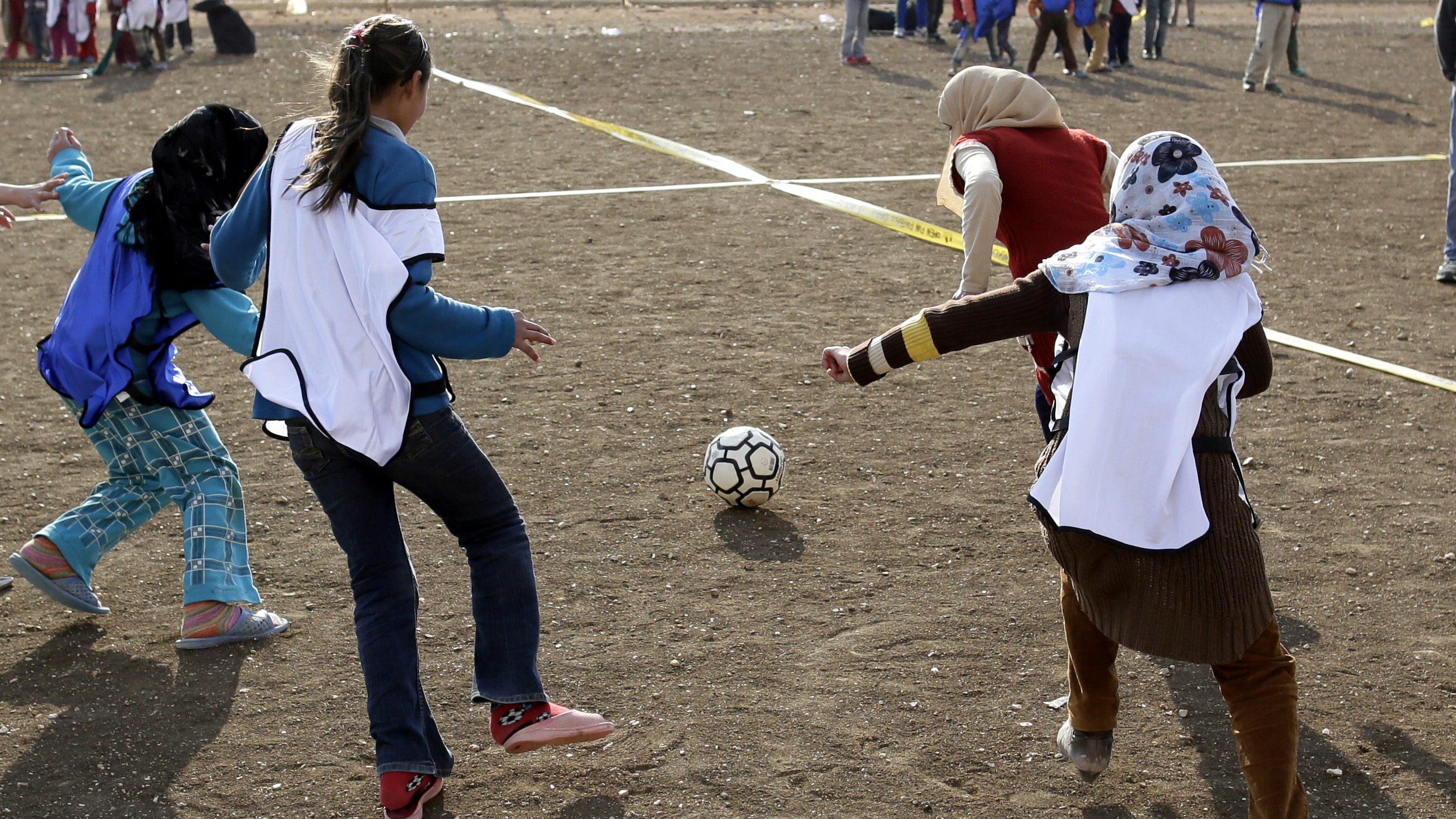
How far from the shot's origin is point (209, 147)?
13.4 ft

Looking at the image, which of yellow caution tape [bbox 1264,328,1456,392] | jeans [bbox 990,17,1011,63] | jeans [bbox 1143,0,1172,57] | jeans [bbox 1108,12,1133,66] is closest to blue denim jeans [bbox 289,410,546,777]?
yellow caution tape [bbox 1264,328,1456,392]

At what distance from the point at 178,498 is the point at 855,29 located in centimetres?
1439

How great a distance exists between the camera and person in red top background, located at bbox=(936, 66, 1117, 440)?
409 cm

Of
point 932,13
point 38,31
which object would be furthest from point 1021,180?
point 38,31

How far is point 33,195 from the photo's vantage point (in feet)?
14.4

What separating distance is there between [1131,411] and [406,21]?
79.8 inches

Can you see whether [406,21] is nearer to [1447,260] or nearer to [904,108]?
[1447,260]

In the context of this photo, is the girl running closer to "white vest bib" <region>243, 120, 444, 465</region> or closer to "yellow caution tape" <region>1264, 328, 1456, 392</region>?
"white vest bib" <region>243, 120, 444, 465</region>

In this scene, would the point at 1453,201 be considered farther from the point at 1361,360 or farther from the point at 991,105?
the point at 991,105

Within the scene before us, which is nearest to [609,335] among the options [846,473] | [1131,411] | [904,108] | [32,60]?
[846,473]

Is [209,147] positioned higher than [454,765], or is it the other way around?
[209,147]

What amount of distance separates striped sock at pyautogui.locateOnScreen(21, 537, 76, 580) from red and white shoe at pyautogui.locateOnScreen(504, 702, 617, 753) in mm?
1922

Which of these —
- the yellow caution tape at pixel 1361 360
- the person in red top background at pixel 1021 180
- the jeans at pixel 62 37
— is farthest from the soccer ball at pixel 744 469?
the jeans at pixel 62 37

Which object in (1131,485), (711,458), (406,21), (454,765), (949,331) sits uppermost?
(406,21)
